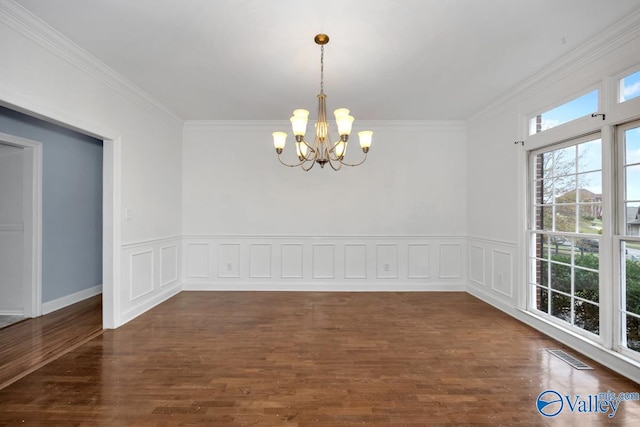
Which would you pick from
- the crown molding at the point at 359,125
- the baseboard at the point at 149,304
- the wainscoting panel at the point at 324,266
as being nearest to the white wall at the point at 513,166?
the crown molding at the point at 359,125

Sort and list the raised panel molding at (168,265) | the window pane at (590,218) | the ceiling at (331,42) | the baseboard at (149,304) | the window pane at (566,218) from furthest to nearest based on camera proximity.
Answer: the raised panel molding at (168,265) → the baseboard at (149,304) → the window pane at (566,218) → the window pane at (590,218) → the ceiling at (331,42)

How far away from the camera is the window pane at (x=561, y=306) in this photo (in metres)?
3.01

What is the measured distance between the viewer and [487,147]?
14.0 ft

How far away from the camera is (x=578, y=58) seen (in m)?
2.74

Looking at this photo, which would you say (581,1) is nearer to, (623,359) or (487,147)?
(487,147)

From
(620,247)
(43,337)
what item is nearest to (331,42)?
(620,247)

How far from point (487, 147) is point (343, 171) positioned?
7.03 feet

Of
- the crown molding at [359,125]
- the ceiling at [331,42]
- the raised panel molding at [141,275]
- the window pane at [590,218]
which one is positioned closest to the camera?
the ceiling at [331,42]

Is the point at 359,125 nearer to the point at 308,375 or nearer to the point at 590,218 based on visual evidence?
the point at 590,218

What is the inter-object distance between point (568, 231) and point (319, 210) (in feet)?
10.4

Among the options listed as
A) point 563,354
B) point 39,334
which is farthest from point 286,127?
point 563,354

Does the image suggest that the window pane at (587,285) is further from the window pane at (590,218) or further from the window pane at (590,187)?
the window pane at (590,187)

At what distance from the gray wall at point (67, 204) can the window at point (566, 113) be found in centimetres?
608

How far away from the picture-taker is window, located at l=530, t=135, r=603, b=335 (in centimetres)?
272
